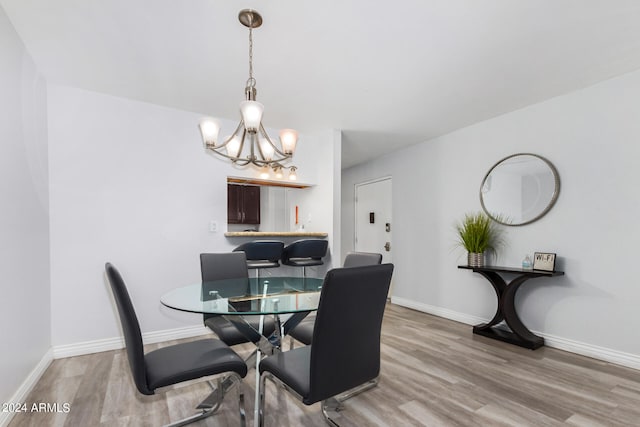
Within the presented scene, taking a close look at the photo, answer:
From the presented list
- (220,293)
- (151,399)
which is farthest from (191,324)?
(220,293)

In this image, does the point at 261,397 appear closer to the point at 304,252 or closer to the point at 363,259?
the point at 363,259

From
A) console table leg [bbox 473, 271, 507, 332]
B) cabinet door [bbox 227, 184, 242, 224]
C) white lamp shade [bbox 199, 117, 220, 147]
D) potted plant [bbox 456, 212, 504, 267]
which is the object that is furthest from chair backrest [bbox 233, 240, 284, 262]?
console table leg [bbox 473, 271, 507, 332]

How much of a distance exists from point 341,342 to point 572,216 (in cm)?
278

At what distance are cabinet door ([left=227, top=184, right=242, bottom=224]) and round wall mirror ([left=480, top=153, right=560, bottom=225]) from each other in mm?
2891

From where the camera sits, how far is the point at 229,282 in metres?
2.45

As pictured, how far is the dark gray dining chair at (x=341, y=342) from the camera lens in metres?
1.31

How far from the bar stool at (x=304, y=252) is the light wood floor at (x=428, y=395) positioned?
103 centimetres

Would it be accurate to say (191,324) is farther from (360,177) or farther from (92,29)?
(360,177)

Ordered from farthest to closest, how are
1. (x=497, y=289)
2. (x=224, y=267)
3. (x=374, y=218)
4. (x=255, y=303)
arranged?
(x=374, y=218) < (x=497, y=289) < (x=224, y=267) < (x=255, y=303)

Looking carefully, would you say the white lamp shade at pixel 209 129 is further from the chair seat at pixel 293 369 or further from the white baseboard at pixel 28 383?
the white baseboard at pixel 28 383

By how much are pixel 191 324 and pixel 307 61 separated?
2.83m

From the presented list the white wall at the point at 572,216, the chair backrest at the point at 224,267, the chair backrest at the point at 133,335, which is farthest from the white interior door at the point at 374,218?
the chair backrest at the point at 133,335

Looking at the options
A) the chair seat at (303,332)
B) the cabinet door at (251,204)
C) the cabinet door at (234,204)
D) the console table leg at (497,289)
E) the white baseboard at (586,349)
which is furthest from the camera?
the cabinet door at (251,204)

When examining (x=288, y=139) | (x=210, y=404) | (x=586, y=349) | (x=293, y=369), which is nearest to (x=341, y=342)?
(x=293, y=369)
